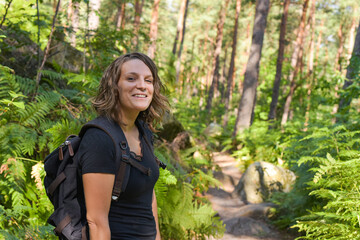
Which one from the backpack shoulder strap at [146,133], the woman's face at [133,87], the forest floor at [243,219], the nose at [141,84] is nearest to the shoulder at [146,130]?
the backpack shoulder strap at [146,133]

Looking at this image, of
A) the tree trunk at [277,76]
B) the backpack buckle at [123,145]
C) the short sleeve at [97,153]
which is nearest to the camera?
the short sleeve at [97,153]

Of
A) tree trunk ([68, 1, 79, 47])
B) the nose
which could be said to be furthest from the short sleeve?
tree trunk ([68, 1, 79, 47])

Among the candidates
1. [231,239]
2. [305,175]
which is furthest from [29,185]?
[305,175]

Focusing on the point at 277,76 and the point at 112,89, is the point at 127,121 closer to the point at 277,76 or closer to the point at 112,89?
the point at 112,89

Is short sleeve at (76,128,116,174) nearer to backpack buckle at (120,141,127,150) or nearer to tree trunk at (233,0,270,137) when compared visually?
backpack buckle at (120,141,127,150)

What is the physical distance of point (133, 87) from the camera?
6.44 ft

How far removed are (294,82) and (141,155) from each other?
17.1 meters

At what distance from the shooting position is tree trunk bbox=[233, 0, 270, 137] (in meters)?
14.7

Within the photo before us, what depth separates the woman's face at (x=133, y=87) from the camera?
196 centimetres

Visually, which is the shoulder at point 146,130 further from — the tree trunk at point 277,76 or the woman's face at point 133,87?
the tree trunk at point 277,76

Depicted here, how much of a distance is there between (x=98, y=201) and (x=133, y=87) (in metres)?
0.68

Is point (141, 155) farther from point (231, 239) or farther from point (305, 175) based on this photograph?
point (231, 239)

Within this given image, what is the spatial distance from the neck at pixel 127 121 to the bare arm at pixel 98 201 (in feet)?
1.29

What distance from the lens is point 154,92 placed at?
2223mm
